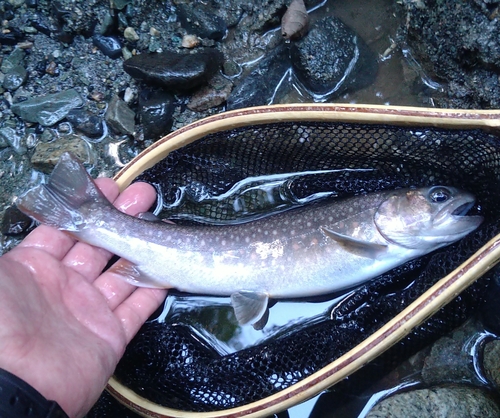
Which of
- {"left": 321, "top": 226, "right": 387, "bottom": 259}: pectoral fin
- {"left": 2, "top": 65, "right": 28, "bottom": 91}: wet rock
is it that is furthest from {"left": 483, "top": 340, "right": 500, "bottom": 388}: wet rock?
{"left": 2, "top": 65, "right": 28, "bottom": 91}: wet rock

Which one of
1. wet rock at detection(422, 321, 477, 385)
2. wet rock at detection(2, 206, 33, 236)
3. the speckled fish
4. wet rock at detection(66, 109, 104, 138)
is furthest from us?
wet rock at detection(66, 109, 104, 138)

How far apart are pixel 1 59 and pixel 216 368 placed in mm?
2648

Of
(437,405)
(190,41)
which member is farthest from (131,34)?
(437,405)

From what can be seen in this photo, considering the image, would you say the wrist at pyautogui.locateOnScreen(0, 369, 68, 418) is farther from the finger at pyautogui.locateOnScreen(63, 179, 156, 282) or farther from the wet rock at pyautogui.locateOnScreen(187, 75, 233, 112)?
the wet rock at pyautogui.locateOnScreen(187, 75, 233, 112)

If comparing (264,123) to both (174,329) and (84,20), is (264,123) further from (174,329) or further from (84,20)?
(84,20)

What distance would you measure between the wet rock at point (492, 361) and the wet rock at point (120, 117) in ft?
8.46

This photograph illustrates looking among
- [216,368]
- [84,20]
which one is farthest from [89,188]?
[84,20]

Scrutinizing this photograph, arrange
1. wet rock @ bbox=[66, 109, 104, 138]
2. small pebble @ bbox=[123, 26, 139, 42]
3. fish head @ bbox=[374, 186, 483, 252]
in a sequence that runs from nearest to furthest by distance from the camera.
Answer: fish head @ bbox=[374, 186, 483, 252] → wet rock @ bbox=[66, 109, 104, 138] → small pebble @ bbox=[123, 26, 139, 42]

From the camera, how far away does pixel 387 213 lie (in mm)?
2559

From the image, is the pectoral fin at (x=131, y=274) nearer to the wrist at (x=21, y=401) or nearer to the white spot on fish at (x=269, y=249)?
the white spot on fish at (x=269, y=249)

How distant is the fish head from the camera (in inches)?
96.6

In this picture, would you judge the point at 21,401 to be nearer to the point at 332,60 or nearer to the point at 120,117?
the point at 120,117

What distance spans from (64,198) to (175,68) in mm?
1114

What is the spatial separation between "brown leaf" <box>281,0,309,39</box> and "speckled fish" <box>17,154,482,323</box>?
1.21 m
